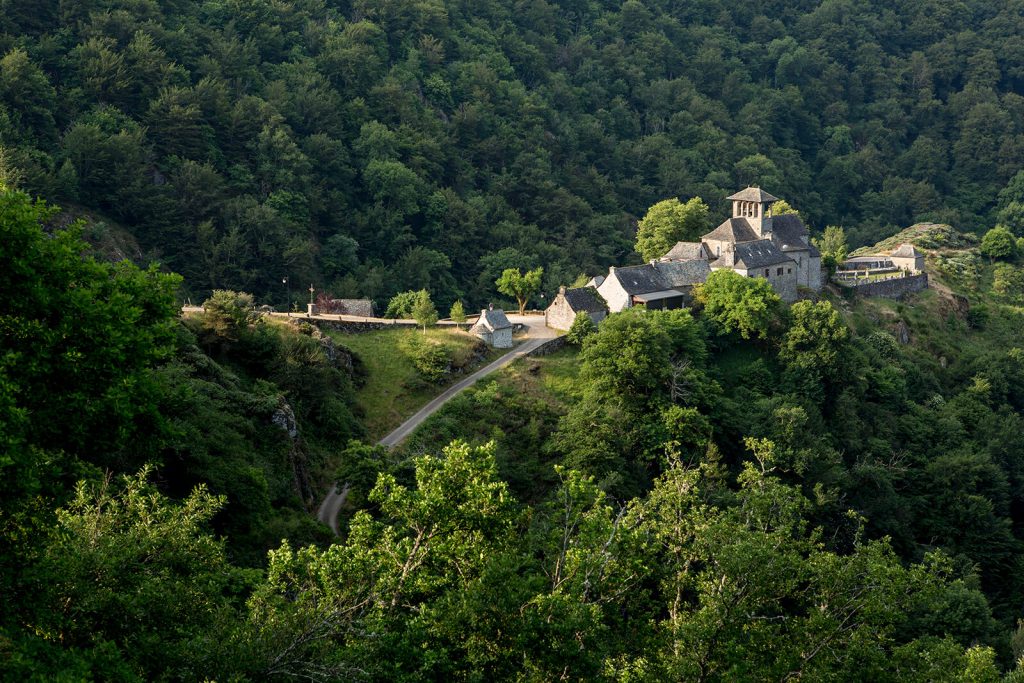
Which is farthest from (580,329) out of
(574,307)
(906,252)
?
(906,252)

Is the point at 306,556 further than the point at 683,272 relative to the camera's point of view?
No

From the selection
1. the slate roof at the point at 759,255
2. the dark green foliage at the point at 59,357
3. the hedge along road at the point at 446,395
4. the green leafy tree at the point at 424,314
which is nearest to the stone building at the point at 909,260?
the slate roof at the point at 759,255

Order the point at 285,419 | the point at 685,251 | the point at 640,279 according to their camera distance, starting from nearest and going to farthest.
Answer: the point at 285,419, the point at 640,279, the point at 685,251

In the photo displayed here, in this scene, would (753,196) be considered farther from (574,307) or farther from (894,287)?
(894,287)

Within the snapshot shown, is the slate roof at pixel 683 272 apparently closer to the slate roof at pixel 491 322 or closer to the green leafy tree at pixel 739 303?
the green leafy tree at pixel 739 303

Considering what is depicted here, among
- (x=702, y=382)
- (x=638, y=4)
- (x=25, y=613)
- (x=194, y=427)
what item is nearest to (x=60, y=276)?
(x=25, y=613)

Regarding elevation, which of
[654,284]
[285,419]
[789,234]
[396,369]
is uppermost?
[789,234]

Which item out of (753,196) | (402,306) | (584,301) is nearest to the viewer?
(584,301)
